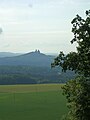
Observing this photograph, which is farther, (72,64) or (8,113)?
(8,113)

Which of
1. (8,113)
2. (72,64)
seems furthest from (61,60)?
(8,113)

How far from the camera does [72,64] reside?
1652 cm

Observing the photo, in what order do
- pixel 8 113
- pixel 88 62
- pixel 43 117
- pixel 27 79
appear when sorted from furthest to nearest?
pixel 27 79
pixel 8 113
pixel 43 117
pixel 88 62

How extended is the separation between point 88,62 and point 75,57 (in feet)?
2.65

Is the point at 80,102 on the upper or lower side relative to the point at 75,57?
lower

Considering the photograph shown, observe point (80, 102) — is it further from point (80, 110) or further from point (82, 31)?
point (82, 31)

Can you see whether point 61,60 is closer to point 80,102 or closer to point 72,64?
point 72,64

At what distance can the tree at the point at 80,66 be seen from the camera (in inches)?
637

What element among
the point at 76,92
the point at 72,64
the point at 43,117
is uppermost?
the point at 72,64

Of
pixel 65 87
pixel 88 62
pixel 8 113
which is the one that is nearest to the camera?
pixel 88 62

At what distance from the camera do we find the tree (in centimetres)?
1619

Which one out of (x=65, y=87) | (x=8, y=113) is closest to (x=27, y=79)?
(x=8, y=113)

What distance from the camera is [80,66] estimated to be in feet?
53.2

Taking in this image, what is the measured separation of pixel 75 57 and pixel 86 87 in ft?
4.73
